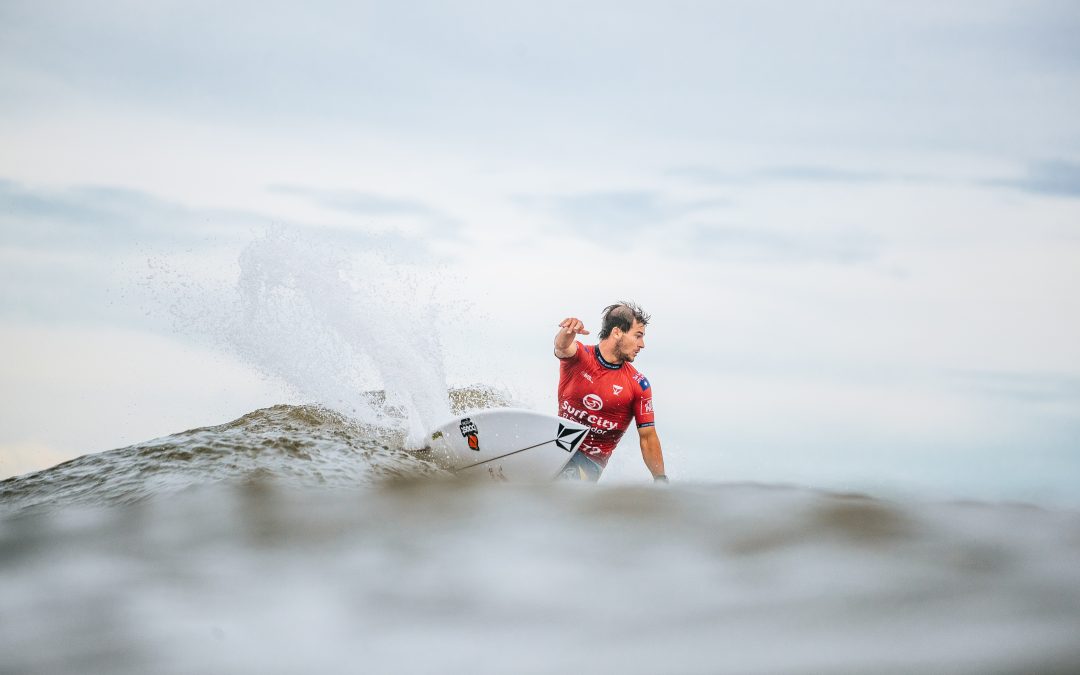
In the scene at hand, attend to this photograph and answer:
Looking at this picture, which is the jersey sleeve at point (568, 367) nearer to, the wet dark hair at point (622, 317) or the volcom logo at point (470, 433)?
the wet dark hair at point (622, 317)

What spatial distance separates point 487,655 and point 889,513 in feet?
5.91

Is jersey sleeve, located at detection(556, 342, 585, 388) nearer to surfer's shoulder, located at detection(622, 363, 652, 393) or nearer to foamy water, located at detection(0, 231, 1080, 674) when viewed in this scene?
surfer's shoulder, located at detection(622, 363, 652, 393)

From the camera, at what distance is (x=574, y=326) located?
681cm

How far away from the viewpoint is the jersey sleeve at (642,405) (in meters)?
7.53

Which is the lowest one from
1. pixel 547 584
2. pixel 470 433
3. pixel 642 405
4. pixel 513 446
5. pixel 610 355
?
pixel 547 584

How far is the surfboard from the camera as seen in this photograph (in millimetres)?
6754

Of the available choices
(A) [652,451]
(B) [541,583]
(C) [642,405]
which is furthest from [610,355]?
(B) [541,583]

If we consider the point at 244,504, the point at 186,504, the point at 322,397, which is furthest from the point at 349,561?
the point at 322,397

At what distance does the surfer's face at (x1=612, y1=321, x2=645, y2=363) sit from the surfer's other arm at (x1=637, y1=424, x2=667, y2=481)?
643 millimetres

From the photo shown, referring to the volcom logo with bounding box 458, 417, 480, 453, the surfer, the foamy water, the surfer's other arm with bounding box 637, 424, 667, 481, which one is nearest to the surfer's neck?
the surfer

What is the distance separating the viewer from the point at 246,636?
2.37 meters

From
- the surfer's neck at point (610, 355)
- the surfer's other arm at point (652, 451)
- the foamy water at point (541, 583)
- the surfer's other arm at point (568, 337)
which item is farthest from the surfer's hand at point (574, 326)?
the foamy water at point (541, 583)

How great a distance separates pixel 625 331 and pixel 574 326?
2.60ft

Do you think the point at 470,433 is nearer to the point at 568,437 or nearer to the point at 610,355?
the point at 568,437
